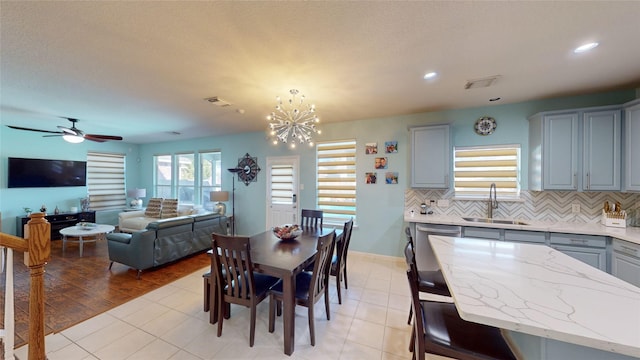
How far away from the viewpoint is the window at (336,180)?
4.46 metres

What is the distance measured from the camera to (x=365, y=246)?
4312 millimetres

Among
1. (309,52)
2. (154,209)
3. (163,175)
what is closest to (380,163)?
(309,52)

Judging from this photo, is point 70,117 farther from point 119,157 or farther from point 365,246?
point 365,246

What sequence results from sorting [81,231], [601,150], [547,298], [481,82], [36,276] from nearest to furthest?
[547,298] → [36,276] → [481,82] → [601,150] → [81,231]

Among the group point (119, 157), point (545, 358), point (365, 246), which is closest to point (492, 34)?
point (545, 358)

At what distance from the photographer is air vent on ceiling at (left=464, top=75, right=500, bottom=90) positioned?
8.49 feet

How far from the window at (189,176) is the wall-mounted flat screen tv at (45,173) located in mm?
1663

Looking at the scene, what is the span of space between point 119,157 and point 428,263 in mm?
8800

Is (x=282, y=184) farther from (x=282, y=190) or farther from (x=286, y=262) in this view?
(x=286, y=262)

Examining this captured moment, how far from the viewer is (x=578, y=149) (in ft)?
9.55

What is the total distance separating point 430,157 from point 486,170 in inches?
35.4

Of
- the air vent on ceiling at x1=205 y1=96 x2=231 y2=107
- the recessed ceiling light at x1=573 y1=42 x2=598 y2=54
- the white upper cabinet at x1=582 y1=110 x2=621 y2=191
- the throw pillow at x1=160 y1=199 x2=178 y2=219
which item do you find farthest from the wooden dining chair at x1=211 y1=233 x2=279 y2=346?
the throw pillow at x1=160 y1=199 x2=178 y2=219

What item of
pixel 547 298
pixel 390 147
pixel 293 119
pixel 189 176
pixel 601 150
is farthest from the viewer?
pixel 189 176

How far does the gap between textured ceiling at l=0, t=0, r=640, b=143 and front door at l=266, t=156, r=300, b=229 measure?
179 centimetres
